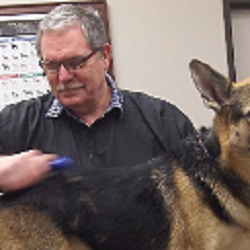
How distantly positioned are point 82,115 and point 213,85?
0.49m

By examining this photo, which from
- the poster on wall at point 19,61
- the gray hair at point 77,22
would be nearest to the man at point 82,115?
the gray hair at point 77,22

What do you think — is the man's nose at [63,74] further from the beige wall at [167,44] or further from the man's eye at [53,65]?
the beige wall at [167,44]

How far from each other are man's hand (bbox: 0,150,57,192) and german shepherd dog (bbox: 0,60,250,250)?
47 millimetres

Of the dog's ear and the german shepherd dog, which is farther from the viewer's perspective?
the dog's ear

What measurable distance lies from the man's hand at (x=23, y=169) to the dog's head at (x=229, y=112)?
0.41 m

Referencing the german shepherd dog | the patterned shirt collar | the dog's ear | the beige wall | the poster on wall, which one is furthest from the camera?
the beige wall

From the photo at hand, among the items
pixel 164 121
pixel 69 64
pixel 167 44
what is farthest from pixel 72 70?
pixel 167 44

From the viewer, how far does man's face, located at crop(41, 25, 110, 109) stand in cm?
144

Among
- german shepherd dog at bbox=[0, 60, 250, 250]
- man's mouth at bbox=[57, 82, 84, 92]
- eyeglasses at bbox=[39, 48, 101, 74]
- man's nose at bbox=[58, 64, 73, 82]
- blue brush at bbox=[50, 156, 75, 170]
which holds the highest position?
eyeglasses at bbox=[39, 48, 101, 74]

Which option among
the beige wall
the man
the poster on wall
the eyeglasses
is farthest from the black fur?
the beige wall

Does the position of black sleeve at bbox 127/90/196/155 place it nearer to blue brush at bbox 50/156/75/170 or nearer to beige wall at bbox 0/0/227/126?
blue brush at bbox 50/156/75/170

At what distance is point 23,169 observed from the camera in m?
1.08

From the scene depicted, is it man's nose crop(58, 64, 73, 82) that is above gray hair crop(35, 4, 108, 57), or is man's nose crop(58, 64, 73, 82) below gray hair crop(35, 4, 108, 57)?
below

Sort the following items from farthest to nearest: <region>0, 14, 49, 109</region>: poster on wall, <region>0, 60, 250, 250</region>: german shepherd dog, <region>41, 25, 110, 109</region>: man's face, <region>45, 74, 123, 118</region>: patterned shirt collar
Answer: <region>0, 14, 49, 109</region>: poster on wall, <region>45, 74, 123, 118</region>: patterned shirt collar, <region>41, 25, 110, 109</region>: man's face, <region>0, 60, 250, 250</region>: german shepherd dog
